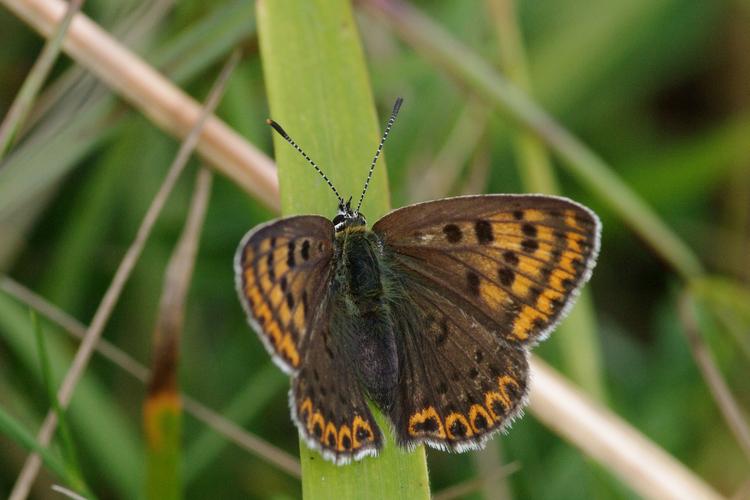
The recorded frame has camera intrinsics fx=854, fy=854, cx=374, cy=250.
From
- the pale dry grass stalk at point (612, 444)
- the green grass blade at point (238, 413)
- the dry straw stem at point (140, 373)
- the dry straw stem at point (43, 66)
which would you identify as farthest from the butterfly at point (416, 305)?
the green grass blade at point (238, 413)

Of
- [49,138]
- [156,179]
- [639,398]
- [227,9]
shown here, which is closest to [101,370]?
[156,179]

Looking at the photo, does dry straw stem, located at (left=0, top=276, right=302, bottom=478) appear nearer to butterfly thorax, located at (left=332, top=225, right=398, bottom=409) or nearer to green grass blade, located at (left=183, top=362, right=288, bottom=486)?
green grass blade, located at (left=183, top=362, right=288, bottom=486)

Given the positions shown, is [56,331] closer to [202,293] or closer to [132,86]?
[202,293]

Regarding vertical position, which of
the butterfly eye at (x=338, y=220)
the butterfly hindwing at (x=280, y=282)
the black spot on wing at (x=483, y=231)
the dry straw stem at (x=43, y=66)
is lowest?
the butterfly hindwing at (x=280, y=282)

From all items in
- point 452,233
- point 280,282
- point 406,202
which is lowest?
point 280,282

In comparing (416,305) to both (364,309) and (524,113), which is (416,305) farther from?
(524,113)

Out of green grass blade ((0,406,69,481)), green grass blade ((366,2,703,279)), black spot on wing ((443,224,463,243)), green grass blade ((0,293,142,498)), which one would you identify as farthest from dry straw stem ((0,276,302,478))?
green grass blade ((366,2,703,279))

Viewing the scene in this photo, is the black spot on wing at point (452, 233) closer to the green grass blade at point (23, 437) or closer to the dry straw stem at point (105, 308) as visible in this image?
the dry straw stem at point (105, 308)

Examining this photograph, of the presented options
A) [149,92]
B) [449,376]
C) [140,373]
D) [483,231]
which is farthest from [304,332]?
[149,92]
